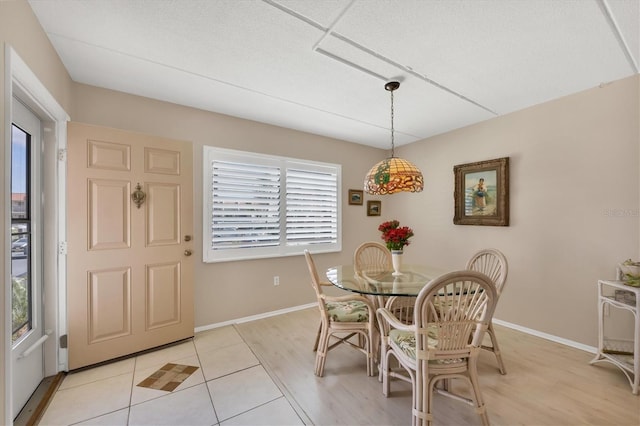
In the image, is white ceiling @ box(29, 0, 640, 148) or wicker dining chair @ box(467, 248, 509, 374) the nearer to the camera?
white ceiling @ box(29, 0, 640, 148)

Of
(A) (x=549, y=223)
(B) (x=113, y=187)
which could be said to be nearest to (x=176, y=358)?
(B) (x=113, y=187)

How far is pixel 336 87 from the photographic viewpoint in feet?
8.11

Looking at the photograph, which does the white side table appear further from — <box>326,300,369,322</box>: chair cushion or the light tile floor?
the light tile floor

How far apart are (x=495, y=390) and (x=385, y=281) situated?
108 cm

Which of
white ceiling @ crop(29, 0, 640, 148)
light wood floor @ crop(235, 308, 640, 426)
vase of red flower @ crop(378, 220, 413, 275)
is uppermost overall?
white ceiling @ crop(29, 0, 640, 148)

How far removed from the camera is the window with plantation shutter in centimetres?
303

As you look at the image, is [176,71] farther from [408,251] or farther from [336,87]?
[408,251]

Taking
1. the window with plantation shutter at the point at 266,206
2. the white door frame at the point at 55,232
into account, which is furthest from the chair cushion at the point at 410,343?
the white door frame at the point at 55,232

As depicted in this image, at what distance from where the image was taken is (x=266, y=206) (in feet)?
11.1

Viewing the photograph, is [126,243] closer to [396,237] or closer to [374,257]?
[396,237]

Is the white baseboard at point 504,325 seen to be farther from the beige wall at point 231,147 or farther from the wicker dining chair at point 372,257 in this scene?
the wicker dining chair at point 372,257

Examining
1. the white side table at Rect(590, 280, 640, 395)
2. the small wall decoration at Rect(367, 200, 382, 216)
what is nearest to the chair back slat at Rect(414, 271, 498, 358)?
the white side table at Rect(590, 280, 640, 395)

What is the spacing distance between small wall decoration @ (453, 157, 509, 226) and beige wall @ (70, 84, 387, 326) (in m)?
1.59

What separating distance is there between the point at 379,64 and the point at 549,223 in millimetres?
2446
